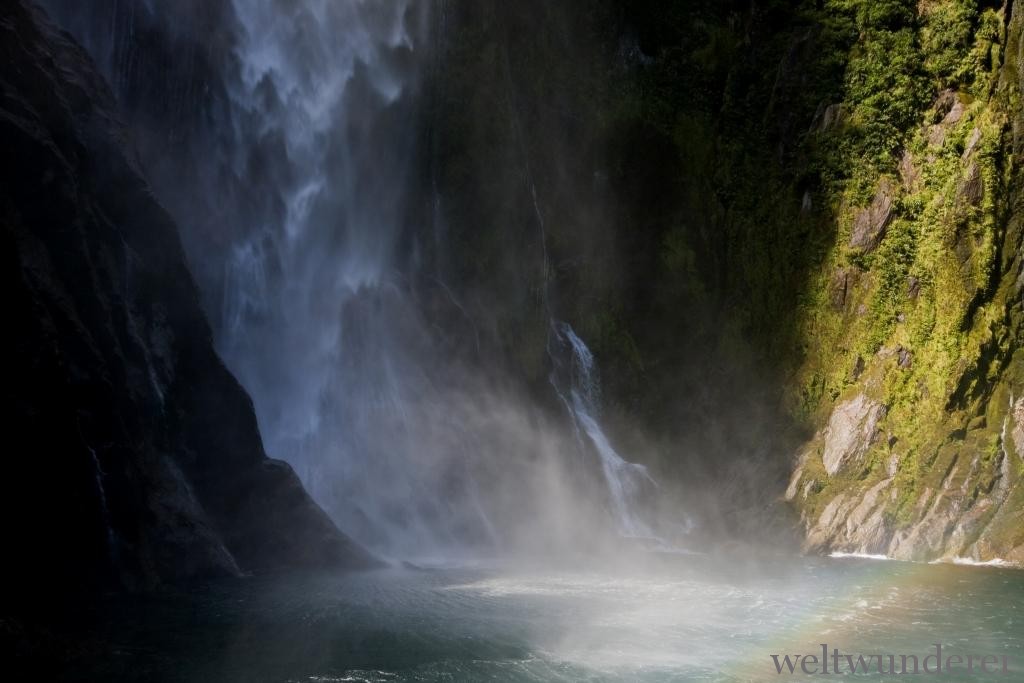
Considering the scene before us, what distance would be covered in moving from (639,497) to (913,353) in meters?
10.6

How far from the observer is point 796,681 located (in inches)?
460

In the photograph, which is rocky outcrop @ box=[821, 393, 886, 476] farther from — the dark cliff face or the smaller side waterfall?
the dark cliff face

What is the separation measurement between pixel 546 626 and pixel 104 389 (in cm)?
1039

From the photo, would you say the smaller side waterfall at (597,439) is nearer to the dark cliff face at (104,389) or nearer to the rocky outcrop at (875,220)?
the rocky outcrop at (875,220)

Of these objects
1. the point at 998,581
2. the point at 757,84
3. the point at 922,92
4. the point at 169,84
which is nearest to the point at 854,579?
the point at 998,581

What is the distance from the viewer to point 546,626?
15.4 meters

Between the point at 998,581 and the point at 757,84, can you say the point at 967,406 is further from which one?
the point at 757,84

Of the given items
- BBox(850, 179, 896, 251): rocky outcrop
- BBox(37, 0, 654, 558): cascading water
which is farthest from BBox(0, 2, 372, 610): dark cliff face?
BBox(850, 179, 896, 251): rocky outcrop

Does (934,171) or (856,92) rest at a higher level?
(856,92)

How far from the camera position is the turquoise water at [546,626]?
12336 millimetres

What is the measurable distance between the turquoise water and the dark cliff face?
5.11 ft

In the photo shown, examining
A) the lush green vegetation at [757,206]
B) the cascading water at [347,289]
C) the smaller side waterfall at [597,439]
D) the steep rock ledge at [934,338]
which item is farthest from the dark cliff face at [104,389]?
the steep rock ledge at [934,338]

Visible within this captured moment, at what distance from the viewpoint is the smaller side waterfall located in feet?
98.4

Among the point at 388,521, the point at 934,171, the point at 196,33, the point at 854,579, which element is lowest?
the point at 854,579
